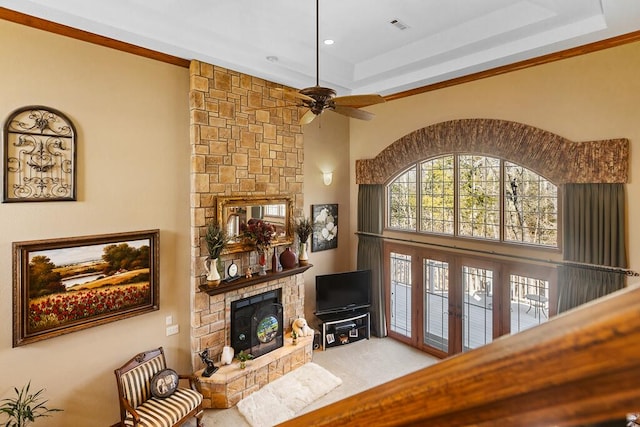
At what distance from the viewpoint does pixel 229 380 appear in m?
4.13

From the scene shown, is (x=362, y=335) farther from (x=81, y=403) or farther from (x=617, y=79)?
(x=617, y=79)

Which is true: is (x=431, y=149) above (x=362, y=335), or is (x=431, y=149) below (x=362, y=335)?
above

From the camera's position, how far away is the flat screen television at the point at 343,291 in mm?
5523

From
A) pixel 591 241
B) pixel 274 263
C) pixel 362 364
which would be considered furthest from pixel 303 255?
pixel 591 241

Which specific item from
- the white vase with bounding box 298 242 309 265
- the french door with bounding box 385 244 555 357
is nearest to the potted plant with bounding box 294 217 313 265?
the white vase with bounding box 298 242 309 265

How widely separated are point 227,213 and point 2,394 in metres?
2.74

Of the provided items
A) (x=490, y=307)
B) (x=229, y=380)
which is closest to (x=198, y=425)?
(x=229, y=380)

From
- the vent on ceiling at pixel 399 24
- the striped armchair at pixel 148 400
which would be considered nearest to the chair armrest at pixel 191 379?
the striped armchair at pixel 148 400

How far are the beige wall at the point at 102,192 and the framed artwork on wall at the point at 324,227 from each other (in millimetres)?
2226

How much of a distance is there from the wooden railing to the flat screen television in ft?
16.9

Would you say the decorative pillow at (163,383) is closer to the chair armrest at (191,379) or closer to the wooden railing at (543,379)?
the chair armrest at (191,379)

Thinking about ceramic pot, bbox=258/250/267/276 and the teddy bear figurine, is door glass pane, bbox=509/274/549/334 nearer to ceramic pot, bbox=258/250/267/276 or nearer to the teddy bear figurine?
the teddy bear figurine

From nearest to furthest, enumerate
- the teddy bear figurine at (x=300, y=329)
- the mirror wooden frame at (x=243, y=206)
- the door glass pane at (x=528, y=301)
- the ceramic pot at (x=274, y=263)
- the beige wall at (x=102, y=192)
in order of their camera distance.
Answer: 1. the beige wall at (x=102, y=192)
2. the door glass pane at (x=528, y=301)
3. the mirror wooden frame at (x=243, y=206)
4. the ceramic pot at (x=274, y=263)
5. the teddy bear figurine at (x=300, y=329)

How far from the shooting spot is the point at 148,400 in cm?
364
